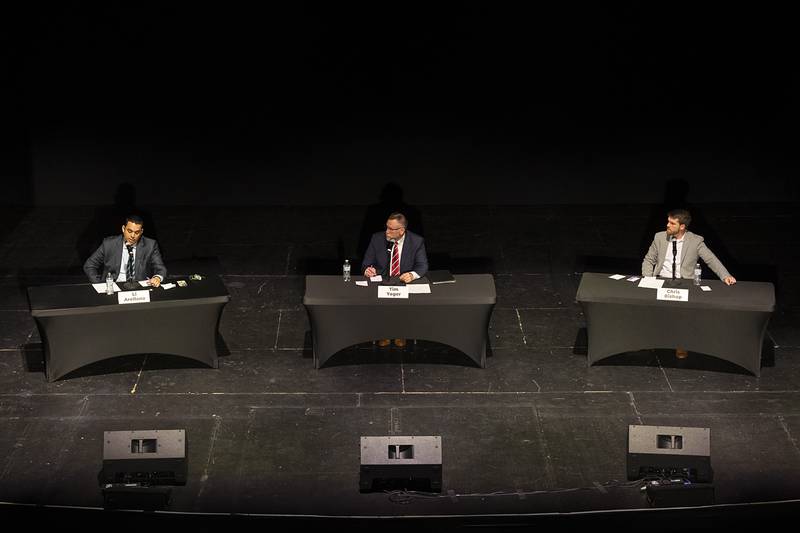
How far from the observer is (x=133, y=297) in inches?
323

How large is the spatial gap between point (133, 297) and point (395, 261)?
6.40 feet

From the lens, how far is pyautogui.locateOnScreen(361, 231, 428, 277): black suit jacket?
884 centimetres

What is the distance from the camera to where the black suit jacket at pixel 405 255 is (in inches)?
348

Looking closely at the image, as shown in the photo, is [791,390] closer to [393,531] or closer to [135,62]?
[393,531]

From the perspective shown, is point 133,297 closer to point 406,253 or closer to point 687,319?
point 406,253

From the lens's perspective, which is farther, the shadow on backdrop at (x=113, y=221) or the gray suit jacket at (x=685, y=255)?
the shadow on backdrop at (x=113, y=221)

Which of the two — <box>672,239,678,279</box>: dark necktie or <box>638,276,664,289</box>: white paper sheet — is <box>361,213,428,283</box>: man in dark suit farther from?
<box>672,239,678,279</box>: dark necktie

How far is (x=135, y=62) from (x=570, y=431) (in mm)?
6366

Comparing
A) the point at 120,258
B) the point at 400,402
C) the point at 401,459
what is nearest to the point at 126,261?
the point at 120,258

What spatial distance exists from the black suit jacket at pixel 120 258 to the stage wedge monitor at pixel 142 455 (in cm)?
212

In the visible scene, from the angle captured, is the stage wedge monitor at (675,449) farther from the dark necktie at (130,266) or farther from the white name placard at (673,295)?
the dark necktie at (130,266)

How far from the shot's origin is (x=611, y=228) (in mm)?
12000

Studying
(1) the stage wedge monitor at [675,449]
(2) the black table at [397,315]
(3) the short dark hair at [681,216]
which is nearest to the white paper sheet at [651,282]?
(3) the short dark hair at [681,216]

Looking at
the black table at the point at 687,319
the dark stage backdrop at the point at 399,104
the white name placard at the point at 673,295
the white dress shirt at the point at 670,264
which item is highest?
the dark stage backdrop at the point at 399,104
